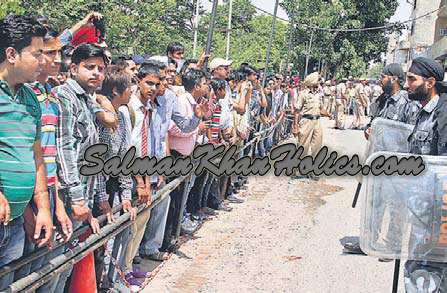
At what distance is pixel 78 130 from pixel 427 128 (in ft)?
8.63

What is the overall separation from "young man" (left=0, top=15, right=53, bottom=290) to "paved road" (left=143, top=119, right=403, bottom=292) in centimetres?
237

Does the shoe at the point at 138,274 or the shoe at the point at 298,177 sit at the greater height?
the shoe at the point at 298,177

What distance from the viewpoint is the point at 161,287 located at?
5.62 meters

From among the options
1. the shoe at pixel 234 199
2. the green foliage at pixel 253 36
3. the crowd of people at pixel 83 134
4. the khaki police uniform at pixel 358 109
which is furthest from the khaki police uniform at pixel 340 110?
the crowd of people at pixel 83 134

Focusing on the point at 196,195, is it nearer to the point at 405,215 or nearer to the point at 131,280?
the point at 131,280

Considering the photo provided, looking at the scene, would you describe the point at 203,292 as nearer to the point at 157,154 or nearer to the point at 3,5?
the point at 157,154

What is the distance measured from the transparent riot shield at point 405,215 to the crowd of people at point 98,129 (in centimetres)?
88

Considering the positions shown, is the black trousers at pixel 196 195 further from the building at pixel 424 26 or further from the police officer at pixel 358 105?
the building at pixel 424 26

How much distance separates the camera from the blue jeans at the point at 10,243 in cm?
322

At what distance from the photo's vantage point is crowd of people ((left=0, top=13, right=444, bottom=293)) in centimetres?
331

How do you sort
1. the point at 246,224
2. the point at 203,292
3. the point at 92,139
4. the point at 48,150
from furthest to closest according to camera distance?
the point at 246,224, the point at 203,292, the point at 92,139, the point at 48,150

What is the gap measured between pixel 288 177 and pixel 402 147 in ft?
23.5

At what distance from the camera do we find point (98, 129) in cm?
479

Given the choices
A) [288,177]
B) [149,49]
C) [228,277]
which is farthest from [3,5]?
[149,49]
